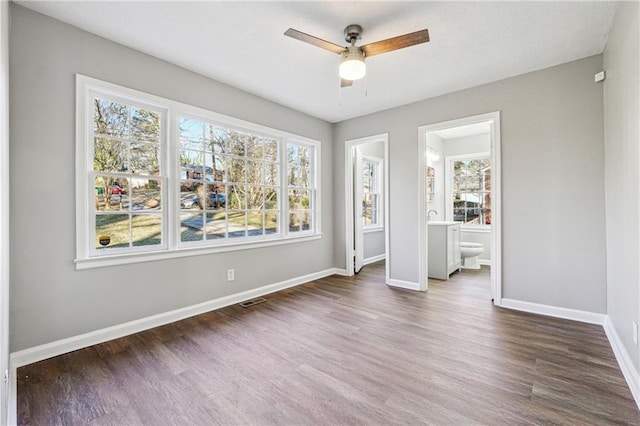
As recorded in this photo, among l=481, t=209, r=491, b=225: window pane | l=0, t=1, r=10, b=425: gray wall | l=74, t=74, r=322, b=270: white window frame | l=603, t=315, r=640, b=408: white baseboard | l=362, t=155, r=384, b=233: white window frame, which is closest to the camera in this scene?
l=0, t=1, r=10, b=425: gray wall

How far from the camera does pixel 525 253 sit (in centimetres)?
328

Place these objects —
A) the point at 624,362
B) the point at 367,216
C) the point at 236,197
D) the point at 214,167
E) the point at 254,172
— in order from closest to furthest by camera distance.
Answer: the point at 624,362 → the point at 214,167 → the point at 236,197 → the point at 254,172 → the point at 367,216

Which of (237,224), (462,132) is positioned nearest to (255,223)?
(237,224)

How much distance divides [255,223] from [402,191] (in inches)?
83.9

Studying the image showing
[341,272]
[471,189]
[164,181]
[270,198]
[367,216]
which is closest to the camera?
[164,181]

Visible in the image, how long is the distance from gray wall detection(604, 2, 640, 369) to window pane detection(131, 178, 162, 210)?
379 centimetres

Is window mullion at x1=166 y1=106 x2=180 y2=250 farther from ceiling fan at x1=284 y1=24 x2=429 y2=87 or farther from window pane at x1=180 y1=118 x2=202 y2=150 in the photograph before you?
ceiling fan at x1=284 y1=24 x2=429 y2=87

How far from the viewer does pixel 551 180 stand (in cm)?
311

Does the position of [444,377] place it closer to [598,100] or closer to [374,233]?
[598,100]

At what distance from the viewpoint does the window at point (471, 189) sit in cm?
604

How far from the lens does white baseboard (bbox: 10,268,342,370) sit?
2.20m

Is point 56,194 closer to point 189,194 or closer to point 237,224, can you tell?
point 189,194

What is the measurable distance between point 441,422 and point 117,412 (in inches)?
73.0

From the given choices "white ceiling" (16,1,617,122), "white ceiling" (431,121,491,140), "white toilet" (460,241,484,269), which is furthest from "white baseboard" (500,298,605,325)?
"white ceiling" (431,121,491,140)
